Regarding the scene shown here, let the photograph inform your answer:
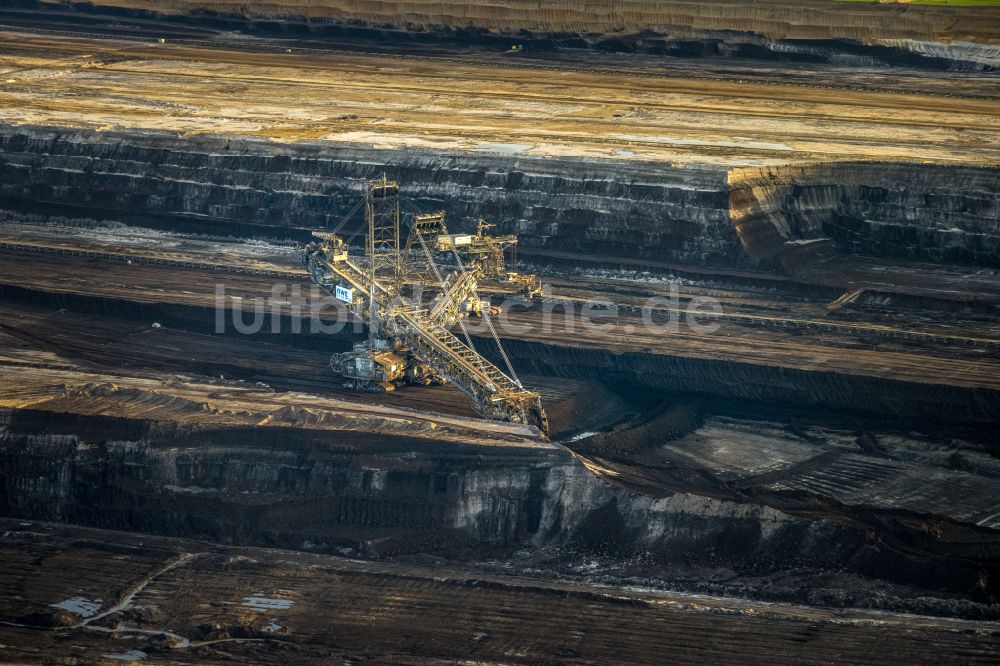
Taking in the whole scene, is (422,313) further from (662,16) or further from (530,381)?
(662,16)

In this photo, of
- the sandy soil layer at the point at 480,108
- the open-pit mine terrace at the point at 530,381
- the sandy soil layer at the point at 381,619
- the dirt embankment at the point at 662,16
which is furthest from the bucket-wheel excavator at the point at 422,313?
the dirt embankment at the point at 662,16

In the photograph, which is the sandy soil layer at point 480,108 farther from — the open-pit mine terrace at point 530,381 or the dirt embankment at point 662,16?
the dirt embankment at point 662,16

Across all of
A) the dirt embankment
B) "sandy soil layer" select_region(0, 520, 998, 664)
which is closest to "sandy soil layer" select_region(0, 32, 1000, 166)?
the dirt embankment

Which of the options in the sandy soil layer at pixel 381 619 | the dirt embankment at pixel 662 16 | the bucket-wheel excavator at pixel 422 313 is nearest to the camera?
the sandy soil layer at pixel 381 619

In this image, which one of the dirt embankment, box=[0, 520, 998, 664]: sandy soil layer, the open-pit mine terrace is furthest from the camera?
the dirt embankment

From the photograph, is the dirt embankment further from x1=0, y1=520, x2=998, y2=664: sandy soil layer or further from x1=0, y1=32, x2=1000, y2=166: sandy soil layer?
x1=0, y1=520, x2=998, y2=664: sandy soil layer

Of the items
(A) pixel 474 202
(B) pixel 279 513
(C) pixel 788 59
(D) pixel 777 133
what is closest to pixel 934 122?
(D) pixel 777 133
